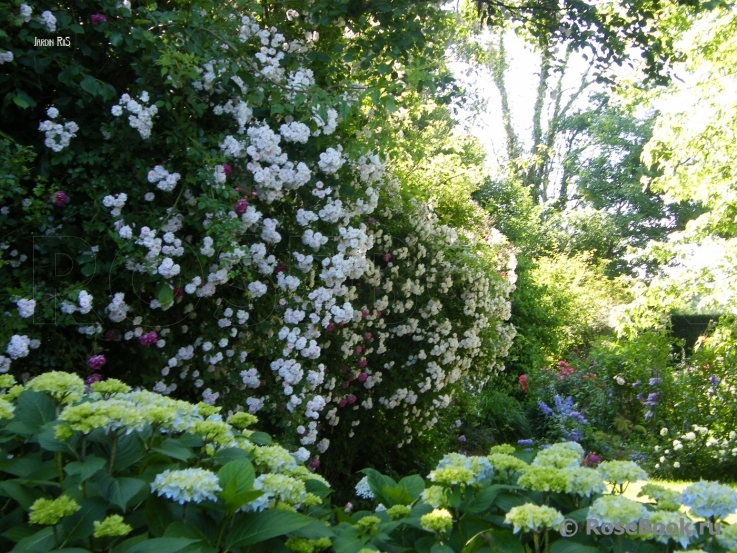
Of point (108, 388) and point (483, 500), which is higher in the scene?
point (108, 388)

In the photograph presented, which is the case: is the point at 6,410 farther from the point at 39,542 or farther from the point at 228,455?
the point at 228,455

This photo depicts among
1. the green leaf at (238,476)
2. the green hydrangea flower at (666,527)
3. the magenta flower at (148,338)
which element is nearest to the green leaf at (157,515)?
the green leaf at (238,476)

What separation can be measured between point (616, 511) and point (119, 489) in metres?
0.84

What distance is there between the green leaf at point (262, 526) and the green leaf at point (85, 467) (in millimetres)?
255

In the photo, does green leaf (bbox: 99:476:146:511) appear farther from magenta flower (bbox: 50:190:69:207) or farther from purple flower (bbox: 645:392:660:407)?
purple flower (bbox: 645:392:660:407)

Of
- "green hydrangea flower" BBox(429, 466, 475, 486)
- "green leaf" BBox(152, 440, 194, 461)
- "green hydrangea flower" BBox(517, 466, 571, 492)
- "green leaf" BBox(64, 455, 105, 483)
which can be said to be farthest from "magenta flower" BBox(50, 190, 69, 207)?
"green hydrangea flower" BBox(517, 466, 571, 492)

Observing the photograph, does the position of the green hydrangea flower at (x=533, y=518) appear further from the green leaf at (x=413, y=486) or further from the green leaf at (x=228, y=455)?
the green leaf at (x=228, y=455)

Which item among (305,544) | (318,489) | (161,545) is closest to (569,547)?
(305,544)

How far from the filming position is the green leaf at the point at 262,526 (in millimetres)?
1213

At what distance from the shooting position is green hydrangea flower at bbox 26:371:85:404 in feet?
4.55

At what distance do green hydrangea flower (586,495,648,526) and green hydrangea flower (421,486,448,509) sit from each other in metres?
Result: 0.27

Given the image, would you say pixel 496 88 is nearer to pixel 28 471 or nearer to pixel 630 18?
pixel 630 18

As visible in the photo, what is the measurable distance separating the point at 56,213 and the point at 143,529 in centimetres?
189

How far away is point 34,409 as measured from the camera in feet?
4.55
